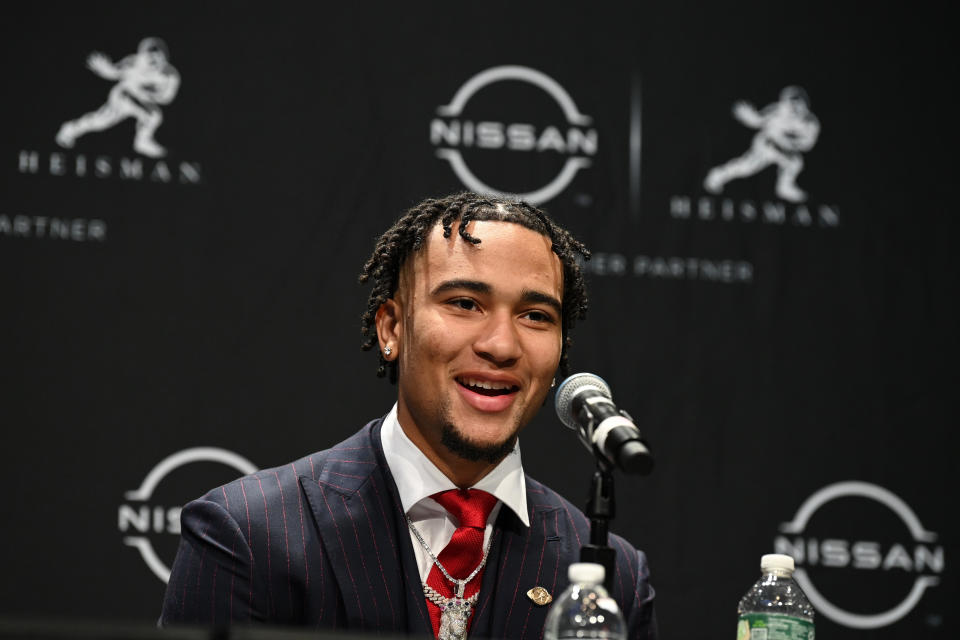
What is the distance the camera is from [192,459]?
352cm

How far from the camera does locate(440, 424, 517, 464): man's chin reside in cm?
244

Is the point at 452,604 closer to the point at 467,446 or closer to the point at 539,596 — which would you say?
the point at 539,596

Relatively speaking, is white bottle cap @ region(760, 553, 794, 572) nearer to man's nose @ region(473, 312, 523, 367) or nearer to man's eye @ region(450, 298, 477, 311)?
man's nose @ region(473, 312, 523, 367)

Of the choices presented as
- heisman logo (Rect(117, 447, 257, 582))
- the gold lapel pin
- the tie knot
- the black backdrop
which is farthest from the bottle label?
heisman logo (Rect(117, 447, 257, 582))

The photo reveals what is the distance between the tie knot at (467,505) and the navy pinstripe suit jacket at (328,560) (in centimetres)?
6

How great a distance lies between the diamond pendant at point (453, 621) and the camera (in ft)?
7.69

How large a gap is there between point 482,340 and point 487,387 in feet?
0.32

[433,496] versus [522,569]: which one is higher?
[433,496]

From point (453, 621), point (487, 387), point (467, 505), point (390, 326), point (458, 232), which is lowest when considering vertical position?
point (453, 621)

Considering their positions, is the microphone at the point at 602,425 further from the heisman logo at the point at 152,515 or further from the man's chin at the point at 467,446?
the heisman logo at the point at 152,515

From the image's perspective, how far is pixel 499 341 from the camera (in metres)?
2.40

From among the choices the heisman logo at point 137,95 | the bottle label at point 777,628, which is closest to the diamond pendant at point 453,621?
the bottle label at point 777,628

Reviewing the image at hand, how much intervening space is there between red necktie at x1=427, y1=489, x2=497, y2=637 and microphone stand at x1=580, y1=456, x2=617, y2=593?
63cm

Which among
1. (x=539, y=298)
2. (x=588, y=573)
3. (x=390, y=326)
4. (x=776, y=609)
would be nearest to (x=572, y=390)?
(x=588, y=573)
